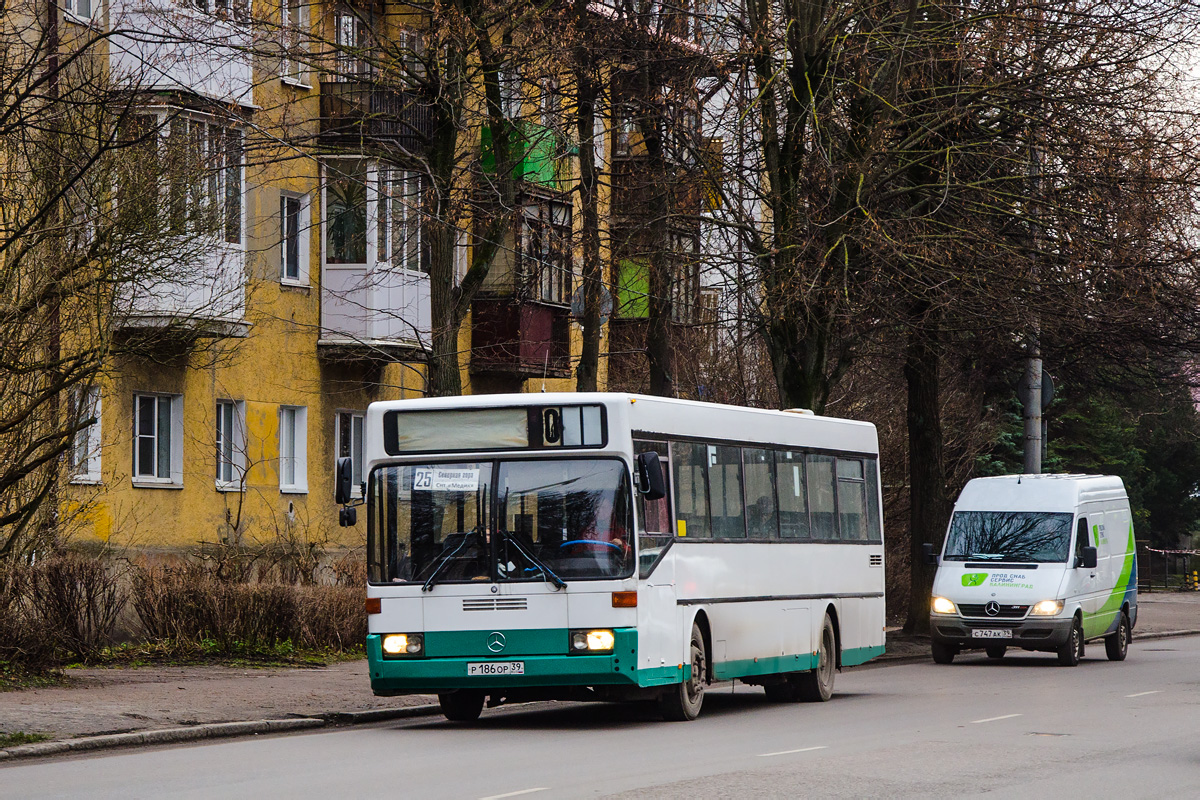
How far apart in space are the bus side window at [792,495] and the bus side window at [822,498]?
18 cm

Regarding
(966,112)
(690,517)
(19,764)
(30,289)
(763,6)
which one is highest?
(763,6)

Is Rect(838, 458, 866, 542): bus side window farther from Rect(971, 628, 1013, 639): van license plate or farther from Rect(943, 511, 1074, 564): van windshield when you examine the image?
Rect(943, 511, 1074, 564): van windshield

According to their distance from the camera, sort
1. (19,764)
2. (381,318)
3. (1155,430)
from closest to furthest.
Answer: (19,764) < (381,318) < (1155,430)

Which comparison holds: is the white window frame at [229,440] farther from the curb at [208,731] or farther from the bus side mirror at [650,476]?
the bus side mirror at [650,476]

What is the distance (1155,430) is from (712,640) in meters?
55.5

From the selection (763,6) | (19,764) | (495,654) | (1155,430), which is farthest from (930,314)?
(1155,430)

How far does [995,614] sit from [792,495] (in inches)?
312

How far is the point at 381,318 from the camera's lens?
3112 cm

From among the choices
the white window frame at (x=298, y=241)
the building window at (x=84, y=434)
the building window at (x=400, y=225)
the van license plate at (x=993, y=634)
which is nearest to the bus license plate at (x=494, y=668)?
the building window at (x=84, y=434)

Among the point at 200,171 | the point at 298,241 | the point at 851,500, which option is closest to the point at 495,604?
the point at 851,500

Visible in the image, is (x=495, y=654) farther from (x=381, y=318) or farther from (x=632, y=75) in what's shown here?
(x=381, y=318)

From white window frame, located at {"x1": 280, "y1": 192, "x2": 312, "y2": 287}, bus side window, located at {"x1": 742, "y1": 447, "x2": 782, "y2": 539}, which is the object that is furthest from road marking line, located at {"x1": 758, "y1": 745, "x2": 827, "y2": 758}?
white window frame, located at {"x1": 280, "y1": 192, "x2": 312, "y2": 287}

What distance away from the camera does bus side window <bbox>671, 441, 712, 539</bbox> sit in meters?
16.3

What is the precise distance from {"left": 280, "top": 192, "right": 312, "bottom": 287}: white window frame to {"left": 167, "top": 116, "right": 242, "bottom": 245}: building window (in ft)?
19.3
